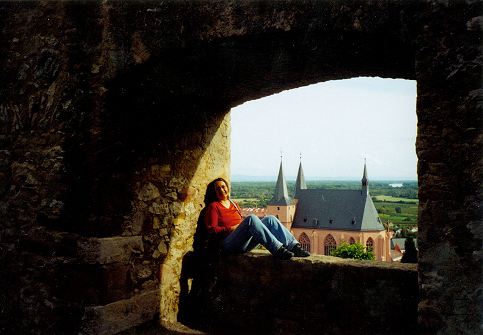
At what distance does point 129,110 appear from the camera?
295cm

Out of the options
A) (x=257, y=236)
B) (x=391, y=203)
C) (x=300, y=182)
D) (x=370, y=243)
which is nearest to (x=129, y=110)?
(x=257, y=236)

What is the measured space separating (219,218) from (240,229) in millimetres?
320

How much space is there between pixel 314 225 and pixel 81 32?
52376mm

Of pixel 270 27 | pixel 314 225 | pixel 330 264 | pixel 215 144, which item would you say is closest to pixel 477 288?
pixel 330 264

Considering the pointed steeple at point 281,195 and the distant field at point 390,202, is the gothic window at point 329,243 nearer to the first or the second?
the pointed steeple at point 281,195

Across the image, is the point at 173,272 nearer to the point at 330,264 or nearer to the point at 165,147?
the point at 165,147

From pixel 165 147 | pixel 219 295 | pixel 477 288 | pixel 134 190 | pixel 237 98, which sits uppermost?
pixel 237 98

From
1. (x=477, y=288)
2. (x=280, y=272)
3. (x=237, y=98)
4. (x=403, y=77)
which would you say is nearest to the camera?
(x=477, y=288)

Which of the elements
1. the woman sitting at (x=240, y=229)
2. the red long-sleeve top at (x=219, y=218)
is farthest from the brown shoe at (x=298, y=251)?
the red long-sleeve top at (x=219, y=218)

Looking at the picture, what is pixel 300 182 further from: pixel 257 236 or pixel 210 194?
pixel 257 236

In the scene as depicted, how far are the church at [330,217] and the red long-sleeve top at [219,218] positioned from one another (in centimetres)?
4491

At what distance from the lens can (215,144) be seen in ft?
13.2

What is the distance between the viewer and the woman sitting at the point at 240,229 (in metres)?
3.44

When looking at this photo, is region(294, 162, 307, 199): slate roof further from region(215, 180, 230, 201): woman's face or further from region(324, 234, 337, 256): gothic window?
region(215, 180, 230, 201): woman's face
